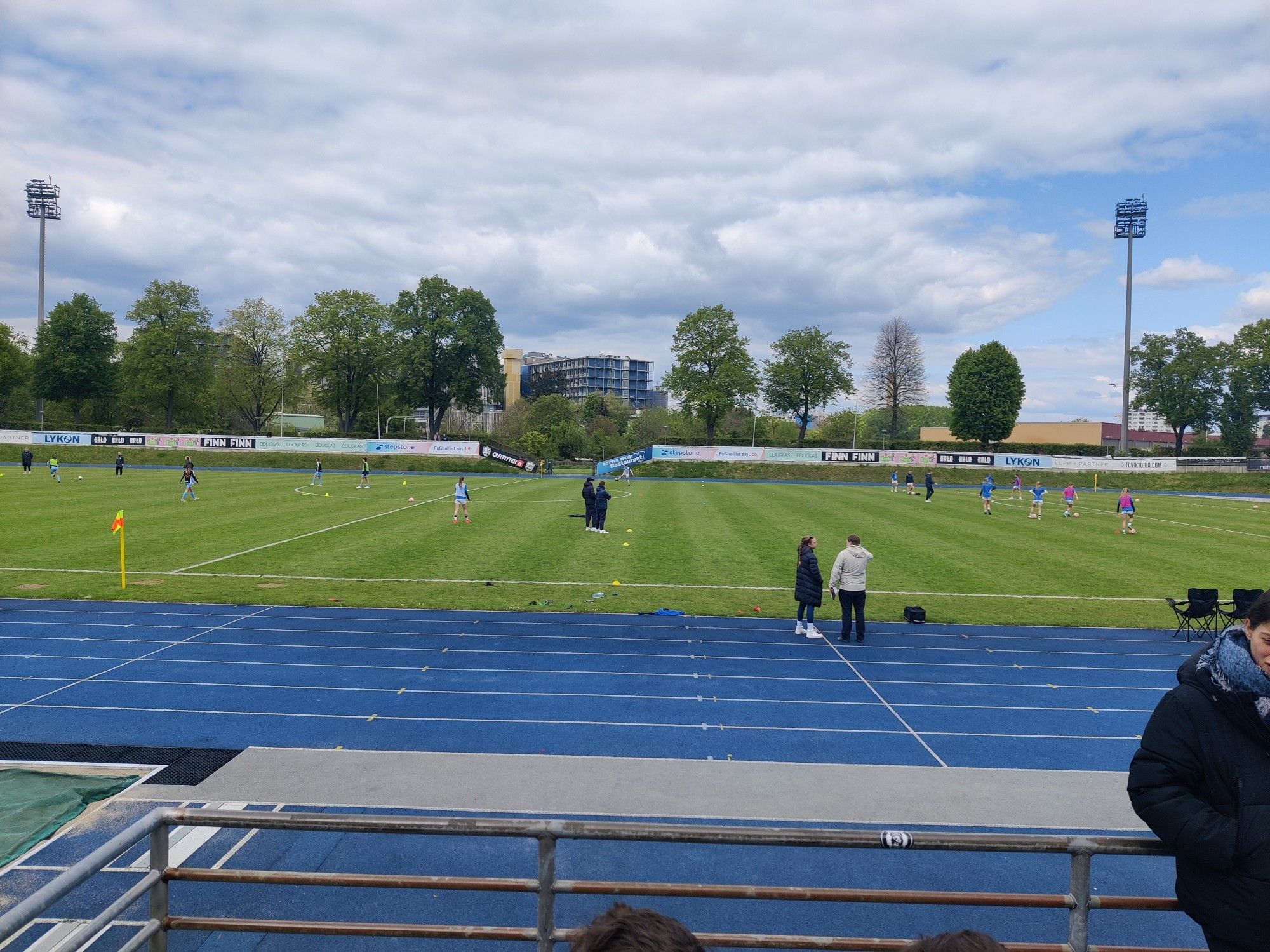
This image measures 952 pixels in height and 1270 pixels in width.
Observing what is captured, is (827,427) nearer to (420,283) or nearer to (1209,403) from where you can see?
(1209,403)

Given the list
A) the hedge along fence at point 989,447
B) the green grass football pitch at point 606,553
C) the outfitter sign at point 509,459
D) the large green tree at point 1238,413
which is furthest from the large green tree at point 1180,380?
→ the outfitter sign at point 509,459

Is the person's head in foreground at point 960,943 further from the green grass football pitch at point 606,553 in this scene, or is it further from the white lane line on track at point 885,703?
the green grass football pitch at point 606,553

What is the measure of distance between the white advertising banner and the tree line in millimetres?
52175

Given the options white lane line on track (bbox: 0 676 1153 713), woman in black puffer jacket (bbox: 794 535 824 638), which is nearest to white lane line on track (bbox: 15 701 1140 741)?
white lane line on track (bbox: 0 676 1153 713)

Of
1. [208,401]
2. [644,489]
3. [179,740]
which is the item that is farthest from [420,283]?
[179,740]

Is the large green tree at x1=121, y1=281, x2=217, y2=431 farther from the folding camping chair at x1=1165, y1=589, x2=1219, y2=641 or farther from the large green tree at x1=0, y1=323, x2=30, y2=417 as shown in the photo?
the folding camping chair at x1=1165, y1=589, x2=1219, y2=641

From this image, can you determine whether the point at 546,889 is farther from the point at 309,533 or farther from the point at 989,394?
the point at 989,394

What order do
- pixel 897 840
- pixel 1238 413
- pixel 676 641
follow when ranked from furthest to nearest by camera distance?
pixel 1238 413, pixel 676 641, pixel 897 840

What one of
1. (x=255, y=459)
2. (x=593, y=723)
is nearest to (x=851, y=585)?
(x=593, y=723)

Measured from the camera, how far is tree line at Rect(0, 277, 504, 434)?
72750 millimetres

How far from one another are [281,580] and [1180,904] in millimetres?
17585

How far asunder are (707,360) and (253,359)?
47.4 meters

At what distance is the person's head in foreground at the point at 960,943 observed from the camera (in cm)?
171

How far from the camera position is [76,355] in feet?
238
